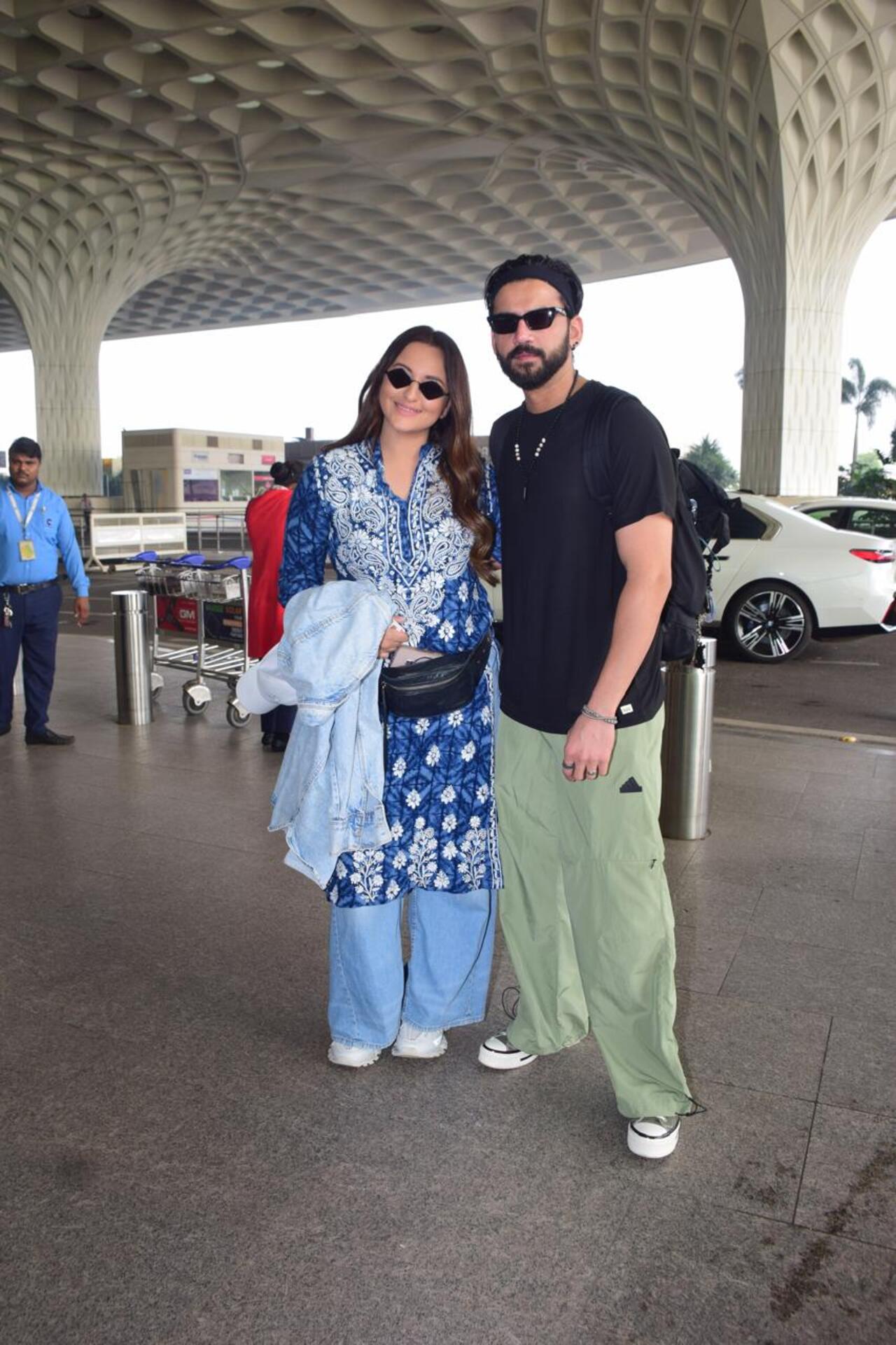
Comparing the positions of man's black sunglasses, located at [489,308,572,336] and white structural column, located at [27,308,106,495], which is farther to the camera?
white structural column, located at [27,308,106,495]

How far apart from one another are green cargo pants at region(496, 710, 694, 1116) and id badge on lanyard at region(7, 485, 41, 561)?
5200mm

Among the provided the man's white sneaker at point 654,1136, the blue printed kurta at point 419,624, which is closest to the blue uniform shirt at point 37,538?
the blue printed kurta at point 419,624

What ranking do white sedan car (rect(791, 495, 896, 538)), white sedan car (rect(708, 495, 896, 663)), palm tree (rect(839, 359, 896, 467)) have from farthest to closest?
1. palm tree (rect(839, 359, 896, 467))
2. white sedan car (rect(791, 495, 896, 538))
3. white sedan car (rect(708, 495, 896, 663))

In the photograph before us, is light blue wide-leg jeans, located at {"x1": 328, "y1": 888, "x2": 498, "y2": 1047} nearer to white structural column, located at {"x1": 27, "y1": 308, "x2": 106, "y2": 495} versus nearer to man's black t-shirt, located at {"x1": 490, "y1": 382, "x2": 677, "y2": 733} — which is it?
man's black t-shirt, located at {"x1": 490, "y1": 382, "x2": 677, "y2": 733}

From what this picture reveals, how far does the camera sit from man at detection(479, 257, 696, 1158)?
92.9 inches

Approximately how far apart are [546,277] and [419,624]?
0.90 metres

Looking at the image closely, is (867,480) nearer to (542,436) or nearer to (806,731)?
(806,731)

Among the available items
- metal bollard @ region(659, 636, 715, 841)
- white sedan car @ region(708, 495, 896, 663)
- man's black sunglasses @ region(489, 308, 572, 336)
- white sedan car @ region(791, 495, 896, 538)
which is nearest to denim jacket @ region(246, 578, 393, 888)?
man's black sunglasses @ region(489, 308, 572, 336)

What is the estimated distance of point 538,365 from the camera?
8.05 feet

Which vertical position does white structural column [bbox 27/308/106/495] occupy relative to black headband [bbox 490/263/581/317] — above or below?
above

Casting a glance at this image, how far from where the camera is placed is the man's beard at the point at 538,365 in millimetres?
2453

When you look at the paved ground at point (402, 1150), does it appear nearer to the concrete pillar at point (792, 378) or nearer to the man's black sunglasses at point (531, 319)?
the man's black sunglasses at point (531, 319)

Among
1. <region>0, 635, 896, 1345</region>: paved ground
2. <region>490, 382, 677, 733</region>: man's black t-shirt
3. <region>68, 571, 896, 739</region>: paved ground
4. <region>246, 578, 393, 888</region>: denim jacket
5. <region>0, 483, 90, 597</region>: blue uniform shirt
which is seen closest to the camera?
<region>0, 635, 896, 1345</region>: paved ground

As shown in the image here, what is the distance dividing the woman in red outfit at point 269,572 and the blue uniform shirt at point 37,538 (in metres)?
1.23
